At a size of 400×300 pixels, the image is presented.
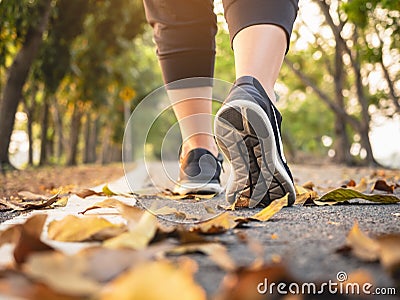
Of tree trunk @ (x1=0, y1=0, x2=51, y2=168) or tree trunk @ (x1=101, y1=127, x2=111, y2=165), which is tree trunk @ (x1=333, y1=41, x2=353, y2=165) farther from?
tree trunk @ (x1=101, y1=127, x2=111, y2=165)

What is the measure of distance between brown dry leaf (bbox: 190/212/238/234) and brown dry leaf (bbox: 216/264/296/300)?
498 millimetres

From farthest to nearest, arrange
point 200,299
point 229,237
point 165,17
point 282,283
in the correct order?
point 165,17, point 229,237, point 282,283, point 200,299

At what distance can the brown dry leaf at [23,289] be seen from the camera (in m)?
0.76

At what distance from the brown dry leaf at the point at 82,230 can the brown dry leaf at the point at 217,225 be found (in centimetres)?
19

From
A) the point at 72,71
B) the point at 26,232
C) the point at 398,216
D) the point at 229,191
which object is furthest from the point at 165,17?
the point at 72,71

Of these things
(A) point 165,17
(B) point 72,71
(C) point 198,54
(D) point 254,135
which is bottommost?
(D) point 254,135

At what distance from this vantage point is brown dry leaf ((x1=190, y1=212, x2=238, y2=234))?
1.35 metres

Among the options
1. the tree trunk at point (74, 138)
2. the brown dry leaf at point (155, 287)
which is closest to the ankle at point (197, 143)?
the brown dry leaf at point (155, 287)

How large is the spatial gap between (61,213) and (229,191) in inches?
24.4

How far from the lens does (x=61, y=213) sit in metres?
1.88

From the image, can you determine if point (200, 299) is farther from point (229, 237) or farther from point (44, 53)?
point (44, 53)

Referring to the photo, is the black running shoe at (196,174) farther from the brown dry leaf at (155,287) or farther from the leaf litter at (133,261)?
the brown dry leaf at (155,287)

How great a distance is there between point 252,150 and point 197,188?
808 millimetres

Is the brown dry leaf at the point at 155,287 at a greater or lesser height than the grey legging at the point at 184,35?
lesser
